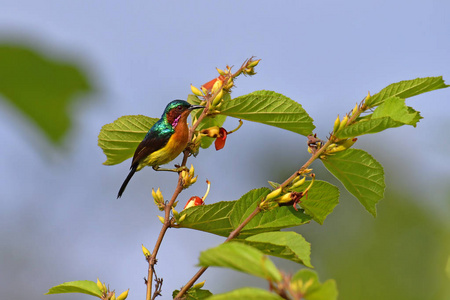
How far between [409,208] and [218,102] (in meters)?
17.5

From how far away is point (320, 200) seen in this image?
103 inches

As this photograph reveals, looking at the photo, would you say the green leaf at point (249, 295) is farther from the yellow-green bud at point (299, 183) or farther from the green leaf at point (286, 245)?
the yellow-green bud at point (299, 183)

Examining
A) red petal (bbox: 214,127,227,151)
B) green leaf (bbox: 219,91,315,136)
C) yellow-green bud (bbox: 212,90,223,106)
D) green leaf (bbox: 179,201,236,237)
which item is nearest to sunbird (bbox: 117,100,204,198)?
red petal (bbox: 214,127,227,151)

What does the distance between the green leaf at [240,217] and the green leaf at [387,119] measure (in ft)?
1.51

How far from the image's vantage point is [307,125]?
266 centimetres

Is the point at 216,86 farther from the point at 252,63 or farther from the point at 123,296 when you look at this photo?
the point at 123,296

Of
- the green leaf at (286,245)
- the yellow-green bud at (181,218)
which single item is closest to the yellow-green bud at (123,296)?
the yellow-green bud at (181,218)

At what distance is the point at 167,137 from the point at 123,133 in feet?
2.76

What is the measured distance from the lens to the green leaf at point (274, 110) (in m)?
2.62

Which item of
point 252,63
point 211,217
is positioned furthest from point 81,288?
point 252,63

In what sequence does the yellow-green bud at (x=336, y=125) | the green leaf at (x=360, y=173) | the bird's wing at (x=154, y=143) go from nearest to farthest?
the yellow-green bud at (x=336, y=125)
the green leaf at (x=360, y=173)
the bird's wing at (x=154, y=143)

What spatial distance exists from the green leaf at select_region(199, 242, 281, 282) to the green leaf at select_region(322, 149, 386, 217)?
1400mm

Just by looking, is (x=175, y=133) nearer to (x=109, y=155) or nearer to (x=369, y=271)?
(x=109, y=155)

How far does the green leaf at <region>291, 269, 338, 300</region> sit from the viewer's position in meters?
1.16
